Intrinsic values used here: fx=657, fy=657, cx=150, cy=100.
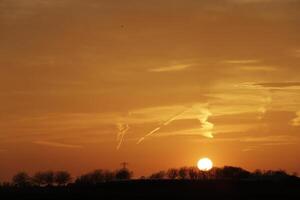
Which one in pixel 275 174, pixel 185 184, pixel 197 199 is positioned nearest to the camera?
pixel 197 199

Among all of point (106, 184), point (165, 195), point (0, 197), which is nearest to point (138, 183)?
point (106, 184)

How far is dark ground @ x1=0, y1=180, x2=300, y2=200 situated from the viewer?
4646 inches

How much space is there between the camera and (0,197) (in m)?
124

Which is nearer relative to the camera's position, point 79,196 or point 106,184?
point 79,196

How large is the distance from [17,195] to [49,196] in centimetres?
960

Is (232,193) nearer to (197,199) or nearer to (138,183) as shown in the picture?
(197,199)

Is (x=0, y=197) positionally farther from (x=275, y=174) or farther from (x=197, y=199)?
(x=275, y=174)

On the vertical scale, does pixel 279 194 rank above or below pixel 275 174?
below

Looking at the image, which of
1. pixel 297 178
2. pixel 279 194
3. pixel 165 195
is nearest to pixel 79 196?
pixel 165 195

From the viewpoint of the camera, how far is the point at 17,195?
424 feet

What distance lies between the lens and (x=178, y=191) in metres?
132

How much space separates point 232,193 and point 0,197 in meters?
43.8

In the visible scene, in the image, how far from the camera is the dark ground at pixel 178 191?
387 feet

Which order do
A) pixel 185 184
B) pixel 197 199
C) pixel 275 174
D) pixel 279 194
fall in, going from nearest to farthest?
pixel 197 199
pixel 279 194
pixel 185 184
pixel 275 174
